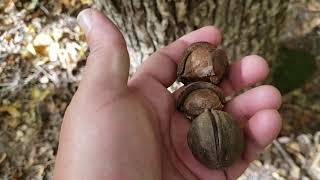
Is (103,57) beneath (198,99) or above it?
above

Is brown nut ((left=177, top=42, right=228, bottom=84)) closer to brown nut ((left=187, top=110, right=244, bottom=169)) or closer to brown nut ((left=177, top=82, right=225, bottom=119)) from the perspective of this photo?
brown nut ((left=177, top=82, right=225, bottom=119))

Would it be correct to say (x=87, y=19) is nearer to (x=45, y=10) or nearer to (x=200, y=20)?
(x=200, y=20)

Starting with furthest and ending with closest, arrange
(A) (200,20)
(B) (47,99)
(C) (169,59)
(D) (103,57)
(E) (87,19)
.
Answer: (B) (47,99), (A) (200,20), (C) (169,59), (E) (87,19), (D) (103,57)

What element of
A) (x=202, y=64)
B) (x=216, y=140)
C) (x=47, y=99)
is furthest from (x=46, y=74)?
(x=216, y=140)

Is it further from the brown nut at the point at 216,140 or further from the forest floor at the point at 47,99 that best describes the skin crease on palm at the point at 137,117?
the forest floor at the point at 47,99

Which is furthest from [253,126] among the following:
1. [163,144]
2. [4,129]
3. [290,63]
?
[4,129]

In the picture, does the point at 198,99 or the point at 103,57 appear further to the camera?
the point at 198,99

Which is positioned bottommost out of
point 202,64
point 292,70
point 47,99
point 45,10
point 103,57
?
point 292,70
